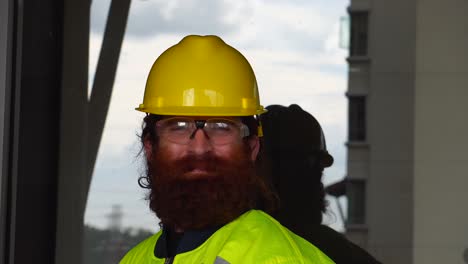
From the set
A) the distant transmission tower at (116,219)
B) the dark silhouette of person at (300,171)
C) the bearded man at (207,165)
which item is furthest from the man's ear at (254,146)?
the distant transmission tower at (116,219)

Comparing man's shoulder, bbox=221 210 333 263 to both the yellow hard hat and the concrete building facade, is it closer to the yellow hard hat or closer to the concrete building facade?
the yellow hard hat

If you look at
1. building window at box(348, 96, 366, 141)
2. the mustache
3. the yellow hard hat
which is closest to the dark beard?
the mustache

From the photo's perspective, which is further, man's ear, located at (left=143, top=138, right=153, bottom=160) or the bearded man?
man's ear, located at (left=143, top=138, right=153, bottom=160)

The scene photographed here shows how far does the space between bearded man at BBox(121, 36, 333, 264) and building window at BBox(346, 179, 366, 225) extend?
2261 mm

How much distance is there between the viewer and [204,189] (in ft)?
7.54

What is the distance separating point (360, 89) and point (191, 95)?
245cm

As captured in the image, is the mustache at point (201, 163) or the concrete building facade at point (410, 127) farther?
the concrete building facade at point (410, 127)

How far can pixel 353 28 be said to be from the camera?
4.75m

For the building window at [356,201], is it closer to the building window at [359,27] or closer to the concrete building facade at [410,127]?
the concrete building facade at [410,127]

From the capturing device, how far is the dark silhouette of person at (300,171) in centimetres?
440

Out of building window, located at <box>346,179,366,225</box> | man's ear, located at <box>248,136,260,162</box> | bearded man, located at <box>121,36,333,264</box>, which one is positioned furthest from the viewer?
building window, located at <box>346,179,366,225</box>

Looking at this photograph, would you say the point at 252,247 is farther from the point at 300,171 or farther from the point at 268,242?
the point at 300,171

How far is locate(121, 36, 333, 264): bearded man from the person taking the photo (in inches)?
85.6

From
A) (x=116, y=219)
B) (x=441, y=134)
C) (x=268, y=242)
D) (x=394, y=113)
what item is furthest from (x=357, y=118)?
(x=268, y=242)
